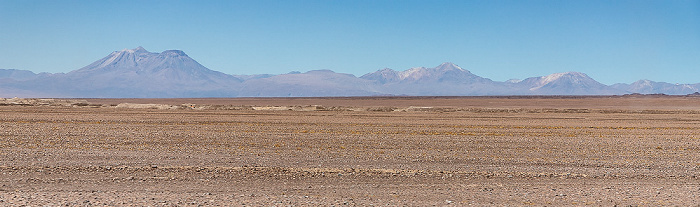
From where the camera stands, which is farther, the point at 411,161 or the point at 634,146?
the point at 634,146

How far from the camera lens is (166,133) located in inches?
904

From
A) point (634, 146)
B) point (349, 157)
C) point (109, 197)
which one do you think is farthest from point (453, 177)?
point (634, 146)

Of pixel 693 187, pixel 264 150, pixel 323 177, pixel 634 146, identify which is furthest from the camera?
pixel 634 146

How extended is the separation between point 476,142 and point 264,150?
6.84 m

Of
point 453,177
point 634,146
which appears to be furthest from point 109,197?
point 634,146

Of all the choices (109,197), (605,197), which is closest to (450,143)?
(605,197)

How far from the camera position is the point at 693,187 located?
11.7 metres

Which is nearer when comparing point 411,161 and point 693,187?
point 693,187

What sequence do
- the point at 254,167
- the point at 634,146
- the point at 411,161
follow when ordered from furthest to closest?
1. the point at 634,146
2. the point at 411,161
3. the point at 254,167

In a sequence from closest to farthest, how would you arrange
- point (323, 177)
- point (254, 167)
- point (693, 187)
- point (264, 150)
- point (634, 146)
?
point (693, 187) < point (323, 177) < point (254, 167) < point (264, 150) < point (634, 146)

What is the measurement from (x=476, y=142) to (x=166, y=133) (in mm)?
10512

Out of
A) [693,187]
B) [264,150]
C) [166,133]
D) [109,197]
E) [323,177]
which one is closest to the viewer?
[109,197]

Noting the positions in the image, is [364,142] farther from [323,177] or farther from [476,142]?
[323,177]

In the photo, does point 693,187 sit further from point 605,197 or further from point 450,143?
point 450,143
